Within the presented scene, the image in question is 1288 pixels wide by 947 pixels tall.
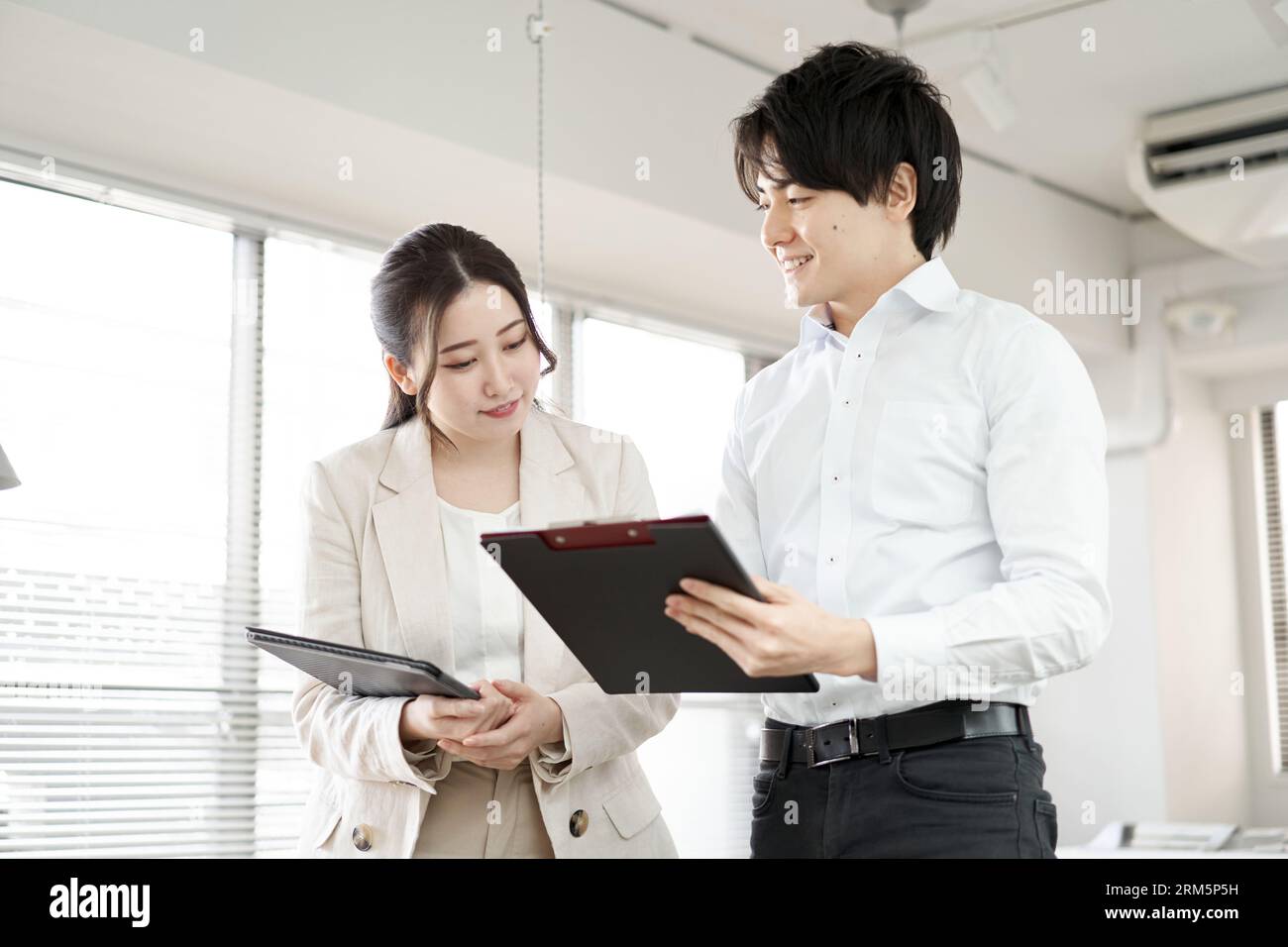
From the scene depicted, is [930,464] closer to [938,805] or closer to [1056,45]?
[938,805]

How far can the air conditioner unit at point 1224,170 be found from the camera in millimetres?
4371

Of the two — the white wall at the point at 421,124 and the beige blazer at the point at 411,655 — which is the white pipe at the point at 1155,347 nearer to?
the white wall at the point at 421,124

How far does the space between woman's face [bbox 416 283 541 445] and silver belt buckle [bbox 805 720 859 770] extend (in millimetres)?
592

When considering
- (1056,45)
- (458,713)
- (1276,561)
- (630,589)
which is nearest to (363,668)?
(458,713)

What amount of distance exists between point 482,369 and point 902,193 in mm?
574

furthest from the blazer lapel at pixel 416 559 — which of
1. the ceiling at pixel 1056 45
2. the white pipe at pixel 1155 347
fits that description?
the white pipe at pixel 1155 347

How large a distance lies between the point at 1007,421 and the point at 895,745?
1.16ft

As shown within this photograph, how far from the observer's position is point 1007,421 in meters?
1.46

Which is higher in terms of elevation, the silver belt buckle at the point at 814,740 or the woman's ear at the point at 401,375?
the woman's ear at the point at 401,375

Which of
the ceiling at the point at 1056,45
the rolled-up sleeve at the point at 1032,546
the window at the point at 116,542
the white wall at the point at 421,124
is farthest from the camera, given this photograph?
the ceiling at the point at 1056,45

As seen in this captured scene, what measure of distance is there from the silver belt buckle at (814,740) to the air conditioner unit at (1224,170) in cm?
352

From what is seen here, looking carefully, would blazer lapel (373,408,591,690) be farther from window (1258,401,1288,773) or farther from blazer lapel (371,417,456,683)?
window (1258,401,1288,773)

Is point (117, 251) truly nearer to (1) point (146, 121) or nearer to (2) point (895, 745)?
(1) point (146, 121)
